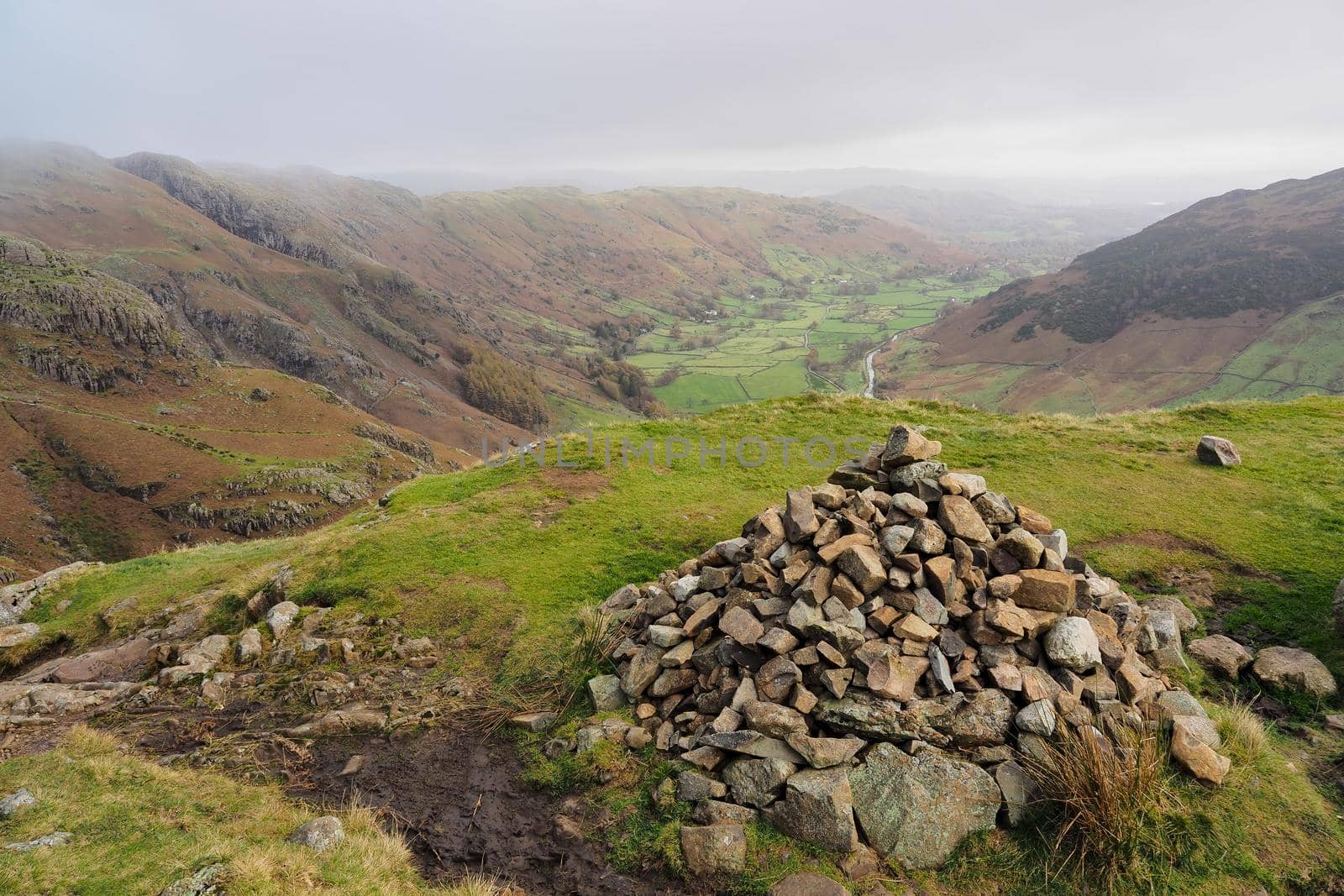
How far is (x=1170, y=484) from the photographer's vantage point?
15797 millimetres

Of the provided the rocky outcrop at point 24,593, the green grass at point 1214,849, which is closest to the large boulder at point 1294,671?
the green grass at point 1214,849

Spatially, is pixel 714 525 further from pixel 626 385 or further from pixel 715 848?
pixel 626 385

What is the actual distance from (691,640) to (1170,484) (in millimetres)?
14387

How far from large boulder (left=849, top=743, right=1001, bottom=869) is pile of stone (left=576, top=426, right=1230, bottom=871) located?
0.8 inches

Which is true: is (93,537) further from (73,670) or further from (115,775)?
(115,775)

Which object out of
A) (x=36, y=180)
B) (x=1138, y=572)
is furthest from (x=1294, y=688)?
(x=36, y=180)

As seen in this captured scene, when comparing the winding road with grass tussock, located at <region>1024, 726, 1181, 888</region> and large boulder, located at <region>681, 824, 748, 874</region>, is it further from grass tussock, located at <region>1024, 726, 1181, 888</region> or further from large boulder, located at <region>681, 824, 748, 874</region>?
large boulder, located at <region>681, 824, 748, 874</region>

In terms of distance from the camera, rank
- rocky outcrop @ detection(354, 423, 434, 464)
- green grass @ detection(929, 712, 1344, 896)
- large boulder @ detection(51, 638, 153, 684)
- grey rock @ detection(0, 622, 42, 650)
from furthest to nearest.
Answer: rocky outcrop @ detection(354, 423, 434, 464) < grey rock @ detection(0, 622, 42, 650) < large boulder @ detection(51, 638, 153, 684) < green grass @ detection(929, 712, 1344, 896)

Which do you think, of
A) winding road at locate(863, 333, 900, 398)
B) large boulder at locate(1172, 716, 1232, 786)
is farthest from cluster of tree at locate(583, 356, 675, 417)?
large boulder at locate(1172, 716, 1232, 786)

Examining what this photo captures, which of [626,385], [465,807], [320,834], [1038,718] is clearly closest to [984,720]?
[1038,718]

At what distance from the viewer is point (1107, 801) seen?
643 cm

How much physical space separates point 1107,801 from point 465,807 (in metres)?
7.67

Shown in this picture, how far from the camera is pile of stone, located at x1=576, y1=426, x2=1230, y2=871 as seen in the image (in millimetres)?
7055

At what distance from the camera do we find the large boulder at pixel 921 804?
22.4 ft
